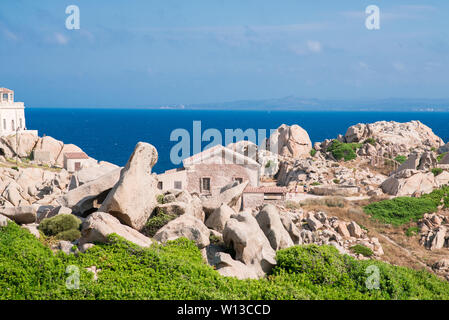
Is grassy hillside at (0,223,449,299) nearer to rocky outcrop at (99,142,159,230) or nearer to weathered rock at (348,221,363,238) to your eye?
rocky outcrop at (99,142,159,230)

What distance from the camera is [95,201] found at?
2411 centimetres

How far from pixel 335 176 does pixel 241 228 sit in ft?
119

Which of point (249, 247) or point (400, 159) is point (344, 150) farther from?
point (249, 247)

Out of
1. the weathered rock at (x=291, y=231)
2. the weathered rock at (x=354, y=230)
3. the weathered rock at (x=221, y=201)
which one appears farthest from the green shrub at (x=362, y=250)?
the weathered rock at (x=221, y=201)

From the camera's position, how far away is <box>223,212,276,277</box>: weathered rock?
19.2 meters

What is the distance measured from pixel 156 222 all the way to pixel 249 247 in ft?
15.0

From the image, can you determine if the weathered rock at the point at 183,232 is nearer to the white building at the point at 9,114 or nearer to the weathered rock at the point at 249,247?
the weathered rock at the point at 249,247

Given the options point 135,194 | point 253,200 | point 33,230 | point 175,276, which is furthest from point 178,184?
point 175,276

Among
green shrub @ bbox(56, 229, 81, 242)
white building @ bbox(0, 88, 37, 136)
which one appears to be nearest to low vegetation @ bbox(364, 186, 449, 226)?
green shrub @ bbox(56, 229, 81, 242)

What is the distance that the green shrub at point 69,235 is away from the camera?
20.2 metres

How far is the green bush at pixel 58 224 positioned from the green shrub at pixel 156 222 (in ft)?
9.64

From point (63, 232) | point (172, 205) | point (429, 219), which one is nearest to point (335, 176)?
point (429, 219)

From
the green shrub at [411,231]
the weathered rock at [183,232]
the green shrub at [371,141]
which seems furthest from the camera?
the green shrub at [371,141]
